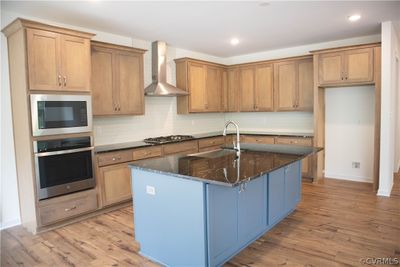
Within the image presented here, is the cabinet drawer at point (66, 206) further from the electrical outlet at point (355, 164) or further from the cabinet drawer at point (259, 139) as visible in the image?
the electrical outlet at point (355, 164)

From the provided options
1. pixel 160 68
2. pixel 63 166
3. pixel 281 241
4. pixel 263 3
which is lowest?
pixel 281 241

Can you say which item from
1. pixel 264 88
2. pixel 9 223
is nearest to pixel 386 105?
pixel 264 88

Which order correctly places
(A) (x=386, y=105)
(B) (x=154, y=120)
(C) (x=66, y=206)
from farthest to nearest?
(B) (x=154, y=120), (A) (x=386, y=105), (C) (x=66, y=206)

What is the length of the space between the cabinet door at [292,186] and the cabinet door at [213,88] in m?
2.73

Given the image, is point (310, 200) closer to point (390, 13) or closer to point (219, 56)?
point (390, 13)

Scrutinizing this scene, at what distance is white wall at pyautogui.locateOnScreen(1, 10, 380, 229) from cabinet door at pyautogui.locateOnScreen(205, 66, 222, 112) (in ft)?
1.28

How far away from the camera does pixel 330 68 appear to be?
4820 mm

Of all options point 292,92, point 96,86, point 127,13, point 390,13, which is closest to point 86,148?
point 96,86

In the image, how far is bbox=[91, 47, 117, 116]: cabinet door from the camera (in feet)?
12.9

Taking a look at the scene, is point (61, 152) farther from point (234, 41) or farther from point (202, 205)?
point (234, 41)

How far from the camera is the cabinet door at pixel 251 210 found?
8.45ft

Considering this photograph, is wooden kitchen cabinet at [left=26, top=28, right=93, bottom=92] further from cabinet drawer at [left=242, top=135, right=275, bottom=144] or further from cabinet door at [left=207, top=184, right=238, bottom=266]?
cabinet drawer at [left=242, top=135, right=275, bottom=144]

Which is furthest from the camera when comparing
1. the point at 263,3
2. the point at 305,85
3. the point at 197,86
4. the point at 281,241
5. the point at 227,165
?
the point at 197,86

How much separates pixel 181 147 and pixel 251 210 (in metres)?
2.34
